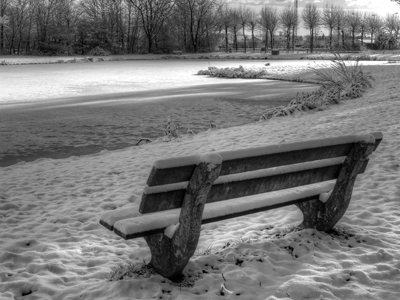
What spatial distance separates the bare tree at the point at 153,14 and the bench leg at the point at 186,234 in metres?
86.7

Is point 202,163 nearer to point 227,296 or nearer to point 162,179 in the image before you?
point 162,179

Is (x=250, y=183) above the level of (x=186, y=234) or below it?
above

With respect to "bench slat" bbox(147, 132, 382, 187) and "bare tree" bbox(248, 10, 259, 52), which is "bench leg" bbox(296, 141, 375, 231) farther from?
"bare tree" bbox(248, 10, 259, 52)

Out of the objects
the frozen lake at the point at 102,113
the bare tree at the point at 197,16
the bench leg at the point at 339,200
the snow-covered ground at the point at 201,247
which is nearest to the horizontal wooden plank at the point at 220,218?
the bench leg at the point at 339,200

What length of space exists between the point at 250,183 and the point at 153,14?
91.1 m

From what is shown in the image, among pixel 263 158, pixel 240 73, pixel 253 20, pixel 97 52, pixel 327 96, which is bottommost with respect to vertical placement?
pixel 327 96

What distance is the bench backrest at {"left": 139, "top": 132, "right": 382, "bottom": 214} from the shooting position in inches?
114

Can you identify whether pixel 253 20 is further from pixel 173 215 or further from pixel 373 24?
pixel 173 215

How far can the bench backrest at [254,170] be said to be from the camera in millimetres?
2900

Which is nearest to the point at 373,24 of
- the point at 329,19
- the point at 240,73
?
the point at 329,19

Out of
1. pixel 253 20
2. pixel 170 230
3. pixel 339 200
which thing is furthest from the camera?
pixel 253 20

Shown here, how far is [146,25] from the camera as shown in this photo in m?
90.8

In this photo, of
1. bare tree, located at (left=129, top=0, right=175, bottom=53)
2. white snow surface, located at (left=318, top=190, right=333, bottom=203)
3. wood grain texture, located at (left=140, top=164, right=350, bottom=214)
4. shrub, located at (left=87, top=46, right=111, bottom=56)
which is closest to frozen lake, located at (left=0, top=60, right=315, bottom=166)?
white snow surface, located at (left=318, top=190, right=333, bottom=203)

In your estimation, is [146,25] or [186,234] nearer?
[186,234]
